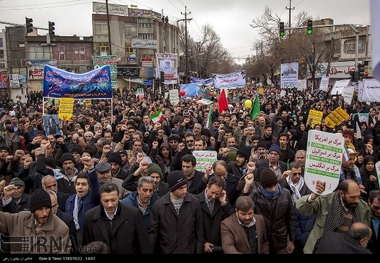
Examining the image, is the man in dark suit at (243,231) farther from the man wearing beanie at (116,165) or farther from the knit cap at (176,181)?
the man wearing beanie at (116,165)

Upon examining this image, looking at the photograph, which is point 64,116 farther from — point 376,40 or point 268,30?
point 268,30

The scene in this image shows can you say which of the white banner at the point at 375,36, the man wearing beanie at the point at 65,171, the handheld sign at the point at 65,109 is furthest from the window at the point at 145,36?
the white banner at the point at 375,36

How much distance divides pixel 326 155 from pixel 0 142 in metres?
7.69

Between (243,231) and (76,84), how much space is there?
354 inches

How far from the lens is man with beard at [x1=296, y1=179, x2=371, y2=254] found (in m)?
3.80

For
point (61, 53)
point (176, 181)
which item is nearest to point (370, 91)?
point (176, 181)

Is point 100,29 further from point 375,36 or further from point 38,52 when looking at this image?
point 375,36

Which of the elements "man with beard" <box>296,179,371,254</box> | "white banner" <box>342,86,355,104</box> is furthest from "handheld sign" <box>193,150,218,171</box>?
"white banner" <box>342,86,355,104</box>

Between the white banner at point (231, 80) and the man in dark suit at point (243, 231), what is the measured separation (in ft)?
54.6

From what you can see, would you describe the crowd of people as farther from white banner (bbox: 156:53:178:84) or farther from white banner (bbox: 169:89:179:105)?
white banner (bbox: 156:53:178:84)

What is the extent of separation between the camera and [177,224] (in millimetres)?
4020

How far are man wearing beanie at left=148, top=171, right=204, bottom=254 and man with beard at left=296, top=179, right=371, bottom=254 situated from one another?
115 cm

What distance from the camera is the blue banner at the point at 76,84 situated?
11.3 meters

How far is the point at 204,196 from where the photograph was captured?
4332mm
